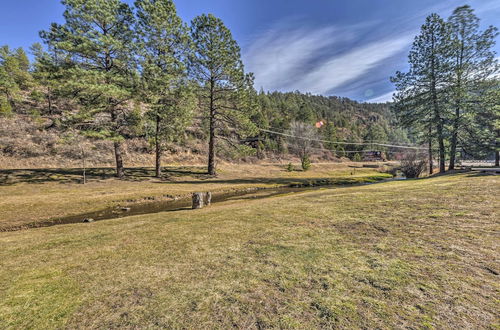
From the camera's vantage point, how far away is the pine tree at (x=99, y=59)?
59.0 feet

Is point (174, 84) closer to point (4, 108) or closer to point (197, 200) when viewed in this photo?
point (197, 200)

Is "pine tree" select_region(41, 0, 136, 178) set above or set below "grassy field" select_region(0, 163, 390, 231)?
above

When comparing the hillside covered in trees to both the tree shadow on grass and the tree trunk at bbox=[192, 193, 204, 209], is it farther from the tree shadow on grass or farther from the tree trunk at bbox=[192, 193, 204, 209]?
the tree trunk at bbox=[192, 193, 204, 209]

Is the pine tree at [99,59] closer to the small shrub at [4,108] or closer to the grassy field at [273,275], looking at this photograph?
the grassy field at [273,275]

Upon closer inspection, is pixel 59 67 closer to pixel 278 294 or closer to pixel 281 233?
pixel 281 233

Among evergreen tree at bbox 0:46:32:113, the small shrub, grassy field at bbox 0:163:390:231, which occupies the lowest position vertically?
grassy field at bbox 0:163:390:231

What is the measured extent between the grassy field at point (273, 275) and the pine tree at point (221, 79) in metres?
20.3

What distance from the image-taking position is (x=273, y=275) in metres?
3.92

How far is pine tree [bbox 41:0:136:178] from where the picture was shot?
707 inches

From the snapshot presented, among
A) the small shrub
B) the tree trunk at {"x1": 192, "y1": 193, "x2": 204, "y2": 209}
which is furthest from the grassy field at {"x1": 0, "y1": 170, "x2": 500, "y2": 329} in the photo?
the small shrub

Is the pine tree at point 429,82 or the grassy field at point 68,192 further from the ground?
the pine tree at point 429,82

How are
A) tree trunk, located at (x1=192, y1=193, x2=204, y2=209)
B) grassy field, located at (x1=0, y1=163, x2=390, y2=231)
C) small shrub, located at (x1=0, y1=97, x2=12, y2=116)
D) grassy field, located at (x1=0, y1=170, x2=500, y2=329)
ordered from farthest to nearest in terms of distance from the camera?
small shrub, located at (x1=0, y1=97, x2=12, y2=116) < tree trunk, located at (x1=192, y1=193, x2=204, y2=209) < grassy field, located at (x1=0, y1=163, x2=390, y2=231) < grassy field, located at (x1=0, y1=170, x2=500, y2=329)

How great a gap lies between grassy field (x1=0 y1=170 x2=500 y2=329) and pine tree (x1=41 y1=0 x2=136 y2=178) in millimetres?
15365

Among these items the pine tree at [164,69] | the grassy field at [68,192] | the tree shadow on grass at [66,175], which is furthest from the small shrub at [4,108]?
the pine tree at [164,69]
